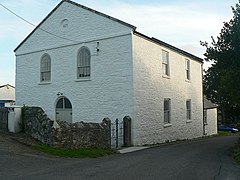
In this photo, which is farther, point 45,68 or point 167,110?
point 45,68

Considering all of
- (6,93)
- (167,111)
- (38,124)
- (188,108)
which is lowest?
(38,124)

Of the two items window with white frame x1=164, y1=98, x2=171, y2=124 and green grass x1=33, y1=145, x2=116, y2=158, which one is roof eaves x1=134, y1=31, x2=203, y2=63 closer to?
window with white frame x1=164, y1=98, x2=171, y2=124

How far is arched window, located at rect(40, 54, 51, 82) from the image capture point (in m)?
24.3

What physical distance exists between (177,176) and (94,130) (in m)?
7.16

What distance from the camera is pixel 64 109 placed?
907 inches

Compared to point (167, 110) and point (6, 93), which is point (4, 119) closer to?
point (167, 110)

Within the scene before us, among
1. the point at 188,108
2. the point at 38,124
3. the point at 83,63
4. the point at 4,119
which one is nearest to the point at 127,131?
the point at 38,124

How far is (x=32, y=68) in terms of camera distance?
25.2 meters

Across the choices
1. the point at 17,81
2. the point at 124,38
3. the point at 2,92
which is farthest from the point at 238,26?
the point at 2,92

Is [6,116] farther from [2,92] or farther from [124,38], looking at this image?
[2,92]

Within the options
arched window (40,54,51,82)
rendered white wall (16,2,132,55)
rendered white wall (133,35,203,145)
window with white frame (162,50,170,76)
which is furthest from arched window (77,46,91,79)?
window with white frame (162,50,170,76)

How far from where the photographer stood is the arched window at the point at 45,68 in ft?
79.8

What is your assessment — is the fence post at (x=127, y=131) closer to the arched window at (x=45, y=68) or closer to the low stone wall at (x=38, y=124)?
the low stone wall at (x=38, y=124)

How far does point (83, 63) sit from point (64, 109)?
3470 mm
